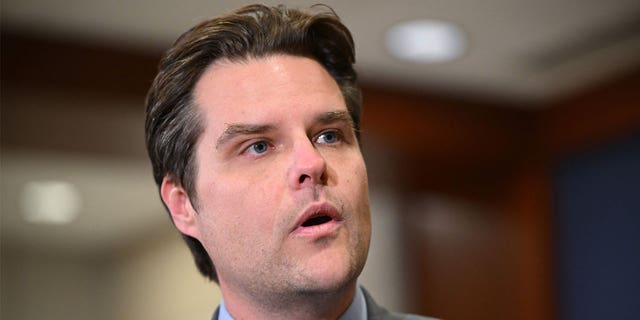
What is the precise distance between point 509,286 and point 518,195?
29 cm

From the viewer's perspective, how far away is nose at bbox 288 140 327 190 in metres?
1.04

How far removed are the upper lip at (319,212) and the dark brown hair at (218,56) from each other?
186 mm

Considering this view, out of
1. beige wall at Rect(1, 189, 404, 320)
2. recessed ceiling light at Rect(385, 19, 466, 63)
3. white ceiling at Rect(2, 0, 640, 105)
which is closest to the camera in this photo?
white ceiling at Rect(2, 0, 640, 105)

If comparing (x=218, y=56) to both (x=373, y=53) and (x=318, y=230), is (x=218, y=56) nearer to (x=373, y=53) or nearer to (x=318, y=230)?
(x=318, y=230)

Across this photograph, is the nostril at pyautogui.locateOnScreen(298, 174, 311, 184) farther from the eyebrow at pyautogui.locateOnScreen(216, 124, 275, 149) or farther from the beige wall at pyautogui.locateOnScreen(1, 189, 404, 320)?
the beige wall at pyautogui.locateOnScreen(1, 189, 404, 320)

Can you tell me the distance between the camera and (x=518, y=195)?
3131 millimetres

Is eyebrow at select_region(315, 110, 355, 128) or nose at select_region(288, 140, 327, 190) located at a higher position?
eyebrow at select_region(315, 110, 355, 128)

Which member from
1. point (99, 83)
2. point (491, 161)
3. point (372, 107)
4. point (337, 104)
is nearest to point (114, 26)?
point (99, 83)

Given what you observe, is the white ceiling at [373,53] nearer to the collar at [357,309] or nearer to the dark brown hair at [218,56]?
the dark brown hair at [218,56]

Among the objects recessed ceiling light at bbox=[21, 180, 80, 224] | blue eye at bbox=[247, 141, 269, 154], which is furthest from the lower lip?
recessed ceiling light at bbox=[21, 180, 80, 224]

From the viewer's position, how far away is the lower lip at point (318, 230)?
1.03 meters

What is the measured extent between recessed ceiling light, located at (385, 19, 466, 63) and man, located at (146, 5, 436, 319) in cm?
125

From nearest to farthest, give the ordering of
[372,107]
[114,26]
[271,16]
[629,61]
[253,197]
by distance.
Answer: [253,197] < [271,16] < [114,26] < [629,61] < [372,107]

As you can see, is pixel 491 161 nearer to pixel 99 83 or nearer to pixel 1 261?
pixel 99 83
